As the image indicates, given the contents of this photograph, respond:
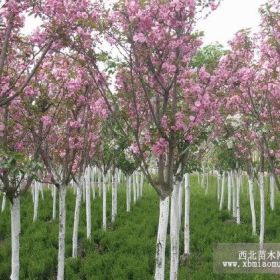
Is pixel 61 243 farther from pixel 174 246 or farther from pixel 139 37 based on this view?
pixel 139 37

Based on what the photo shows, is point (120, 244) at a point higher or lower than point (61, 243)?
lower

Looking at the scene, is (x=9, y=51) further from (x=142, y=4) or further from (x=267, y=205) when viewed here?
(x=267, y=205)

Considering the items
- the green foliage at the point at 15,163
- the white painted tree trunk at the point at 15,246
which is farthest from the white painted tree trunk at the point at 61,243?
the green foliage at the point at 15,163

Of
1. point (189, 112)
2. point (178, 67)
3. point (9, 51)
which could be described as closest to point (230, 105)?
point (189, 112)

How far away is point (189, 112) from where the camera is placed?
672 centimetres

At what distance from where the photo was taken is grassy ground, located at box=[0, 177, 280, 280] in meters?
9.37

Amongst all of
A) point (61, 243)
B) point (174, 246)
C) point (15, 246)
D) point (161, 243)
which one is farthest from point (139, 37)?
point (61, 243)

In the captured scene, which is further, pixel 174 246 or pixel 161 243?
pixel 174 246

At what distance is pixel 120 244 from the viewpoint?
11719 mm

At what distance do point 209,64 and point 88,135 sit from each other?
130 inches

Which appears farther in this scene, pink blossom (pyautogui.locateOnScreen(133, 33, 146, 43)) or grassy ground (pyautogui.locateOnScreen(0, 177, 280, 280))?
grassy ground (pyautogui.locateOnScreen(0, 177, 280, 280))

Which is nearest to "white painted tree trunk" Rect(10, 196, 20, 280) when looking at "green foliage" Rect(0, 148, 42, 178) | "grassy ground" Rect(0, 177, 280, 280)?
"grassy ground" Rect(0, 177, 280, 280)

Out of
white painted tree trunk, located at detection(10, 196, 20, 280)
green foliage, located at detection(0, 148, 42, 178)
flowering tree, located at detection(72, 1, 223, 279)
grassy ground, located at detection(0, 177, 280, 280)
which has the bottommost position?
grassy ground, located at detection(0, 177, 280, 280)

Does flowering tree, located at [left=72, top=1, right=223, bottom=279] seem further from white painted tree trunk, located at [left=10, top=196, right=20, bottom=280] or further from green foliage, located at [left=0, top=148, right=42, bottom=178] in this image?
white painted tree trunk, located at [left=10, top=196, right=20, bottom=280]
